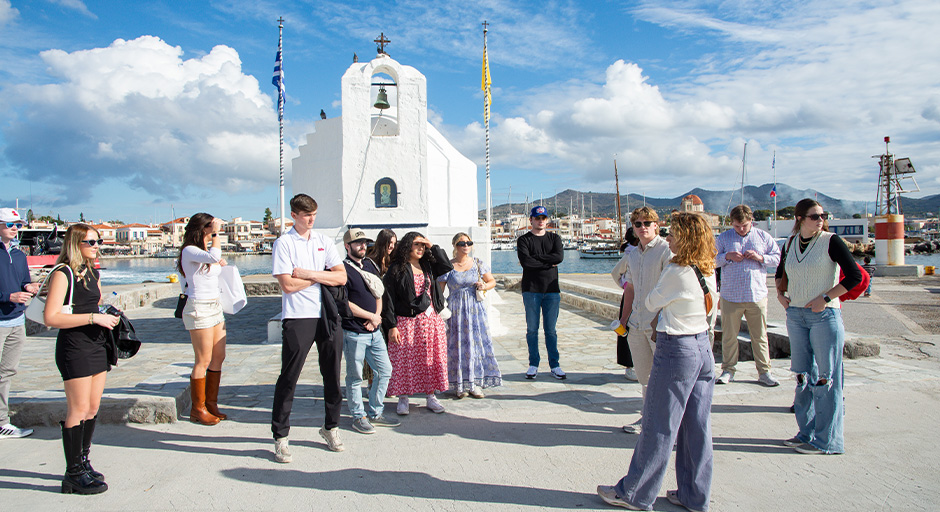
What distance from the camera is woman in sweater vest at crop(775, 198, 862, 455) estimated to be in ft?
12.2

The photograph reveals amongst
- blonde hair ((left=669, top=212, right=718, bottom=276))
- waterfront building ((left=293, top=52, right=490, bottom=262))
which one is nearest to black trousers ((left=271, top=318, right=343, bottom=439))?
blonde hair ((left=669, top=212, right=718, bottom=276))

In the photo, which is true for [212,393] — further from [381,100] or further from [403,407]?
[381,100]

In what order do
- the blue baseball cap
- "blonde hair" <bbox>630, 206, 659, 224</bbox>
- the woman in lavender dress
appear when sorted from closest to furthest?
"blonde hair" <bbox>630, 206, 659, 224</bbox> → the woman in lavender dress → the blue baseball cap

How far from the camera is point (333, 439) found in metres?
3.93

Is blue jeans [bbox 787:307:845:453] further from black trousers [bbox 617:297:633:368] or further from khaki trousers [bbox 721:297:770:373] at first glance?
black trousers [bbox 617:297:633:368]

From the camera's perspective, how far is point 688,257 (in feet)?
9.93

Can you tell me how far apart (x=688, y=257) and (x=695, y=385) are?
2.42 ft

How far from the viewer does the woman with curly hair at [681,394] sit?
2.92m

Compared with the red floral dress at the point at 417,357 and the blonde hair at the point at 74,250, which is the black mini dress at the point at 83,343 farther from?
the red floral dress at the point at 417,357

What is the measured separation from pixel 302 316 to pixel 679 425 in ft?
8.68

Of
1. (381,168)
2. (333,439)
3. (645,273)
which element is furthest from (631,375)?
(381,168)

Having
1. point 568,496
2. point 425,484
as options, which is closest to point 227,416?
point 425,484

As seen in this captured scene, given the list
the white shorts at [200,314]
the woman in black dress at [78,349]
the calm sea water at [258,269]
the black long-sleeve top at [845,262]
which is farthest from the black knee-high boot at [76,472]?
the calm sea water at [258,269]

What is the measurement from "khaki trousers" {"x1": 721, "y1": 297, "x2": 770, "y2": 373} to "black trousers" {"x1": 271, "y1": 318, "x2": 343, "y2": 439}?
3.97 m
